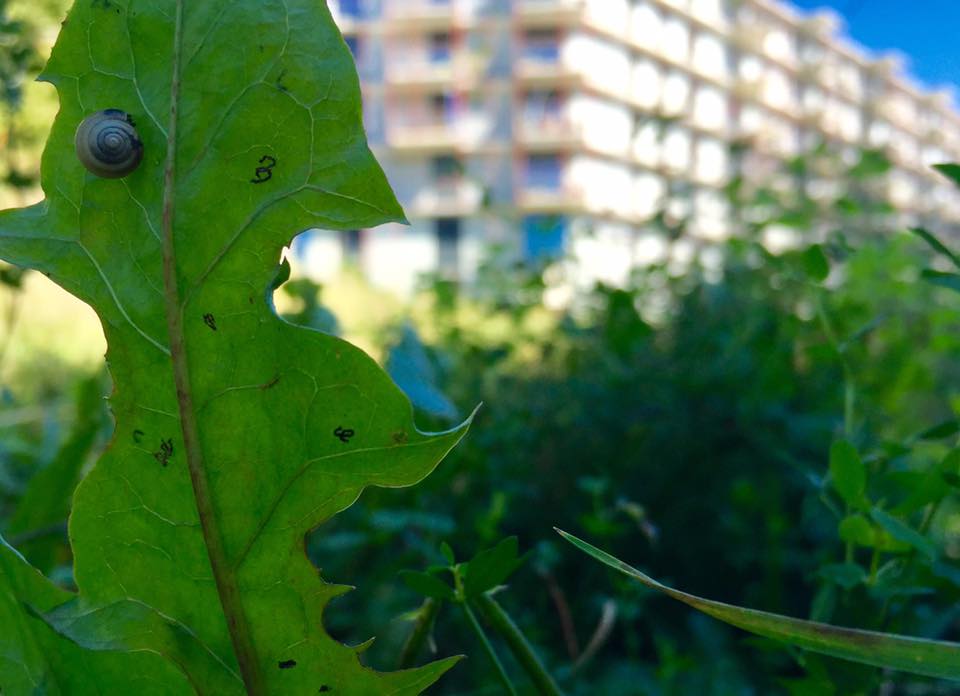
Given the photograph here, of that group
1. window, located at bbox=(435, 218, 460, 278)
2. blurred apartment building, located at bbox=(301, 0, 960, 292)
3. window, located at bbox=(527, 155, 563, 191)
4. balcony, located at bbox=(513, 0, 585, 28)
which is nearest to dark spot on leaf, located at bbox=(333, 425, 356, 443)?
blurred apartment building, located at bbox=(301, 0, 960, 292)

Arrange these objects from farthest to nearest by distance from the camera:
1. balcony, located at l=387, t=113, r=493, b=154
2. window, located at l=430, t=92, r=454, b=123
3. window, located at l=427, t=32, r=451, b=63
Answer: window, located at l=430, t=92, r=454, b=123
window, located at l=427, t=32, r=451, b=63
balcony, located at l=387, t=113, r=493, b=154

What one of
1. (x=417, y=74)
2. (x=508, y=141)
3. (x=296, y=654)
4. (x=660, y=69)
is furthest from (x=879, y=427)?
(x=417, y=74)

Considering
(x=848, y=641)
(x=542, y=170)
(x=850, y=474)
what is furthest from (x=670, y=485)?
(x=542, y=170)

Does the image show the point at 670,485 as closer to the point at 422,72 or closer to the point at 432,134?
the point at 432,134

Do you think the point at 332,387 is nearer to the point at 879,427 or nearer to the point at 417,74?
the point at 879,427

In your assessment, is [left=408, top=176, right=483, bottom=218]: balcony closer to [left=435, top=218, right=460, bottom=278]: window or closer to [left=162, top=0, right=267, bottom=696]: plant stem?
[left=435, top=218, right=460, bottom=278]: window
